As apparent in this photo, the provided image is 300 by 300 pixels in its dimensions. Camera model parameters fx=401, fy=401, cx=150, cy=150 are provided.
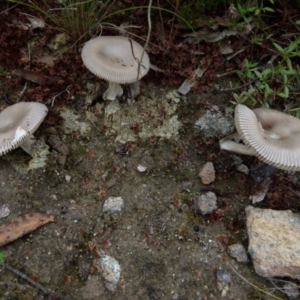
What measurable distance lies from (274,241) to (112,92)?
1.73 metres

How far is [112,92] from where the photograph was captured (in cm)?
338

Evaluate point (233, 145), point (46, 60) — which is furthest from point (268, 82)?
point (46, 60)

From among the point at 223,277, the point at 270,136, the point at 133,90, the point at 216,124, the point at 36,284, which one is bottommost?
the point at 223,277

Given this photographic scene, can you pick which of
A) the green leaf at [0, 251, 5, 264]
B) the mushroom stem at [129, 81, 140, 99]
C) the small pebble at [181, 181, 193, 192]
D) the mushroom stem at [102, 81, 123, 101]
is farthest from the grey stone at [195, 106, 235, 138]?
the green leaf at [0, 251, 5, 264]

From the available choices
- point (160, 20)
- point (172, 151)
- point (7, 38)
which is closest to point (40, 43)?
point (7, 38)

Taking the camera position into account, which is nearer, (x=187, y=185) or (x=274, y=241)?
Result: (x=274, y=241)

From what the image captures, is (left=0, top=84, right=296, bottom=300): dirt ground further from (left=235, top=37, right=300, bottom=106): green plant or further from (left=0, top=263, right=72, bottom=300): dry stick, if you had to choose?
(left=235, top=37, right=300, bottom=106): green plant

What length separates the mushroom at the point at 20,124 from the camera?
2754 millimetres

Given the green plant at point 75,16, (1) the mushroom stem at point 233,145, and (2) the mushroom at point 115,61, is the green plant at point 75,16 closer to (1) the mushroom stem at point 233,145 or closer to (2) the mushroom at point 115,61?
(2) the mushroom at point 115,61

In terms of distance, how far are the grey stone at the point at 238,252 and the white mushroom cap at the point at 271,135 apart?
0.63 metres

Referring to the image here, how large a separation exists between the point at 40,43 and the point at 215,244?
90.2 inches

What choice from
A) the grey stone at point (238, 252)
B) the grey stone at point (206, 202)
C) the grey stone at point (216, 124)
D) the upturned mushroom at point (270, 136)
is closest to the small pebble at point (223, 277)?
the grey stone at point (238, 252)

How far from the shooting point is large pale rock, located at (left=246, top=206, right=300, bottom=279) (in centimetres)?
268

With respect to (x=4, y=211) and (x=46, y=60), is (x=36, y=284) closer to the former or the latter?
(x=4, y=211)
